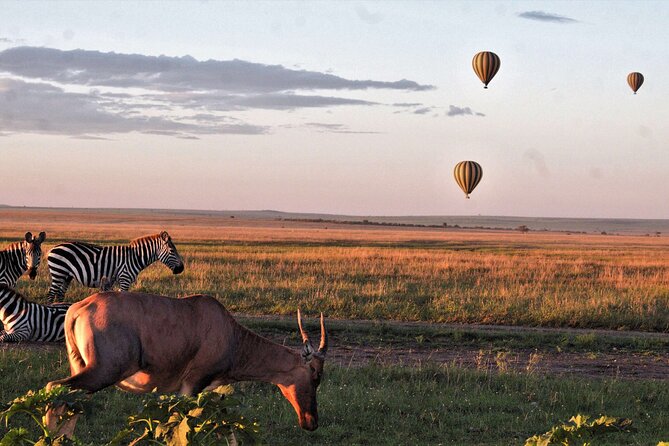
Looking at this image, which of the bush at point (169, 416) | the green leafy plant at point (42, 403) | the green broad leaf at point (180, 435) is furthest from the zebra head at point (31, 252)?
the green broad leaf at point (180, 435)

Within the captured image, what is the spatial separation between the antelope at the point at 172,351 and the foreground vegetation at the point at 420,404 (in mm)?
902

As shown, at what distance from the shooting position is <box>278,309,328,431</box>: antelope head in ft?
29.0

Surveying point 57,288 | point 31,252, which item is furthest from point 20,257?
point 57,288

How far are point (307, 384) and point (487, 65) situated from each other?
1721 inches

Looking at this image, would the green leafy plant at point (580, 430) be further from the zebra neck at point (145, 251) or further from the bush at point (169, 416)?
the zebra neck at point (145, 251)

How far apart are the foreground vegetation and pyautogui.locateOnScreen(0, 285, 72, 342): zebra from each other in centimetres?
106

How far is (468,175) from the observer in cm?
5712

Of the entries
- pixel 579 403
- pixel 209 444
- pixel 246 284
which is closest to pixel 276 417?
pixel 579 403

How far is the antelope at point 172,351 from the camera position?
317 inches

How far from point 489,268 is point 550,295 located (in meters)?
11.8

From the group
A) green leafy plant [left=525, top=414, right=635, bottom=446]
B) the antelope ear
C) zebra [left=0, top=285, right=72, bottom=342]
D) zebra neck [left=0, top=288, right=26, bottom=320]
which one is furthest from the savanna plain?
green leafy plant [left=525, top=414, right=635, bottom=446]

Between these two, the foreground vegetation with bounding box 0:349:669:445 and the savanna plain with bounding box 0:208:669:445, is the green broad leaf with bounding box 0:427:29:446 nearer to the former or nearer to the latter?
the savanna plain with bounding box 0:208:669:445

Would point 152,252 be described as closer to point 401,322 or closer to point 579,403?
point 401,322

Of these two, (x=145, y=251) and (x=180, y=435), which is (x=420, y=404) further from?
(x=145, y=251)
